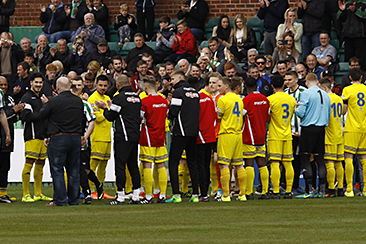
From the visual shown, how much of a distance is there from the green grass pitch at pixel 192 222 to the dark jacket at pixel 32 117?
1.27 meters

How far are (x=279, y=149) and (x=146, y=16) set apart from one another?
988 centimetres

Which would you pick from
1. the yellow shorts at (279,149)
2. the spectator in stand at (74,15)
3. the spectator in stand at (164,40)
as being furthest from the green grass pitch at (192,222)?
the spectator in stand at (74,15)

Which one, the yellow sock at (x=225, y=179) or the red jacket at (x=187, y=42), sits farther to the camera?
the red jacket at (x=187, y=42)

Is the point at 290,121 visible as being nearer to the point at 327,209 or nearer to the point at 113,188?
the point at 327,209

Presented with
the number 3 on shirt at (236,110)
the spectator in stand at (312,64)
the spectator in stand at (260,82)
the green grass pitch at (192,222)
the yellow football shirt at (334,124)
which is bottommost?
the green grass pitch at (192,222)

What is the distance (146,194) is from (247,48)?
319 inches

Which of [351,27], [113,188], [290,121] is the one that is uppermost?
[351,27]

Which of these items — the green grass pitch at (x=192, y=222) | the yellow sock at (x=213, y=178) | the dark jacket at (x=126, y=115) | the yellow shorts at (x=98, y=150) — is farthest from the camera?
the yellow sock at (x=213, y=178)

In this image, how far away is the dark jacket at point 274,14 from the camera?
26797mm

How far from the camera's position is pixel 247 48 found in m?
26.5

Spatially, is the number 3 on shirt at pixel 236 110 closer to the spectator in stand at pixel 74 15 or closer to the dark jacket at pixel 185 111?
the dark jacket at pixel 185 111

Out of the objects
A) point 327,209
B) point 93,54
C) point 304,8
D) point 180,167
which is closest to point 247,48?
point 304,8

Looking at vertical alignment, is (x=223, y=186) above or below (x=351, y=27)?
below

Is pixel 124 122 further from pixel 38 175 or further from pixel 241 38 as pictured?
pixel 241 38
